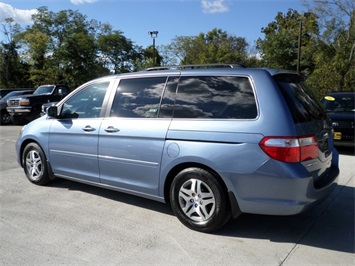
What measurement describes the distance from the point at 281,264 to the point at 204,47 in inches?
1865

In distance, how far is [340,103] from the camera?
29.6 ft

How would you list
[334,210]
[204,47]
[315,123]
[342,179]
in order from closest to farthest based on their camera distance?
[315,123]
[334,210]
[342,179]
[204,47]

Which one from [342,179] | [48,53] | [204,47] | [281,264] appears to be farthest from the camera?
[204,47]

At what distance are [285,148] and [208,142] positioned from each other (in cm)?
79

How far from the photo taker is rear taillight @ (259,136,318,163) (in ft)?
10.6

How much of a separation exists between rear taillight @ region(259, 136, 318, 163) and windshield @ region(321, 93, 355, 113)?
20.2ft

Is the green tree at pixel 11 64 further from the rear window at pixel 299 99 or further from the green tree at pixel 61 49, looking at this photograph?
the rear window at pixel 299 99

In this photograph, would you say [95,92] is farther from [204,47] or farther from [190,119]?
[204,47]

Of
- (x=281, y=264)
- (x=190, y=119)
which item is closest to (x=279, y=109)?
(x=190, y=119)

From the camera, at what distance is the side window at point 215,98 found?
139 inches

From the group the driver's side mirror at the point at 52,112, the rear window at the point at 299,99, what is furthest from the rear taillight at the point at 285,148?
the driver's side mirror at the point at 52,112

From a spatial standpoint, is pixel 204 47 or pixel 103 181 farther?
pixel 204 47

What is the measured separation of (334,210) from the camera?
14.5ft

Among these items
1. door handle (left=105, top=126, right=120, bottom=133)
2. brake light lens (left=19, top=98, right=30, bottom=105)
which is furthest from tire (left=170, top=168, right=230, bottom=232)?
brake light lens (left=19, top=98, right=30, bottom=105)
